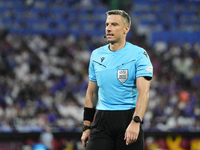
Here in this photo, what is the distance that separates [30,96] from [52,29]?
5.15m

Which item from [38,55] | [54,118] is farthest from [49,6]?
[54,118]

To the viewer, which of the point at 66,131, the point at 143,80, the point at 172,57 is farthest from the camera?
the point at 172,57

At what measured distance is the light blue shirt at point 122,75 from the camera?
3.20m

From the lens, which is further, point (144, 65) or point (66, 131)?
point (66, 131)

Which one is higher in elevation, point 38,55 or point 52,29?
point 52,29

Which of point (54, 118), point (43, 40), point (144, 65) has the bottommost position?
point (54, 118)

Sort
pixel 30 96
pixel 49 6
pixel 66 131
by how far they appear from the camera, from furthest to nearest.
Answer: pixel 49 6, pixel 30 96, pixel 66 131

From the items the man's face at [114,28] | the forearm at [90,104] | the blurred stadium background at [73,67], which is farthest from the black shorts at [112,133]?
the blurred stadium background at [73,67]

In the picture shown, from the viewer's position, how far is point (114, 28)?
3.28m

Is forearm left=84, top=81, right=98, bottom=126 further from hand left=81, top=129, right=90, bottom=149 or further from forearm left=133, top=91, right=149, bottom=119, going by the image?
forearm left=133, top=91, right=149, bottom=119

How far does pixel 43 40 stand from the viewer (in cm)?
1508

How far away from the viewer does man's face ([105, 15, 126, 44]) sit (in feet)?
10.8

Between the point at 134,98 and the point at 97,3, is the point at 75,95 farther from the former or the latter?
the point at 134,98

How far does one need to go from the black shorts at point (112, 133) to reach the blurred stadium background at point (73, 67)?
195 inches
